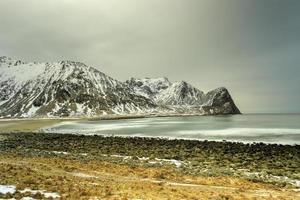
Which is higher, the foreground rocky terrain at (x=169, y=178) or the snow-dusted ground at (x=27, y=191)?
the snow-dusted ground at (x=27, y=191)

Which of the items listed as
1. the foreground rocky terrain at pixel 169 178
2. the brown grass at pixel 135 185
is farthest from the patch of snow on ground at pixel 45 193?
the brown grass at pixel 135 185

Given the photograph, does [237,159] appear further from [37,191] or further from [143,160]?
[37,191]

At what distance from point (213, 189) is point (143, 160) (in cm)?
1565

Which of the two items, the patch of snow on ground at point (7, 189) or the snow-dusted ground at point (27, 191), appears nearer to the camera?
the snow-dusted ground at point (27, 191)

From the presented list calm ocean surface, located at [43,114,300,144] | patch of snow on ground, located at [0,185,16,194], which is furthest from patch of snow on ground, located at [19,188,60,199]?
calm ocean surface, located at [43,114,300,144]

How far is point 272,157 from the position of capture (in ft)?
128

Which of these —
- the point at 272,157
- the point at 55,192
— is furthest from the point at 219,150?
the point at 55,192

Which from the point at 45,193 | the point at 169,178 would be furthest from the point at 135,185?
the point at 45,193

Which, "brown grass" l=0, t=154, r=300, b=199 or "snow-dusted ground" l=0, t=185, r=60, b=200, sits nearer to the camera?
"snow-dusted ground" l=0, t=185, r=60, b=200

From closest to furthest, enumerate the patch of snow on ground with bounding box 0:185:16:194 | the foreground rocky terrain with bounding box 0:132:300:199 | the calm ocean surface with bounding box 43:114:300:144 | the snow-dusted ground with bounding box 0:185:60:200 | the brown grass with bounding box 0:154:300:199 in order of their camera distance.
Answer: the snow-dusted ground with bounding box 0:185:60:200, the patch of snow on ground with bounding box 0:185:16:194, the brown grass with bounding box 0:154:300:199, the foreground rocky terrain with bounding box 0:132:300:199, the calm ocean surface with bounding box 43:114:300:144

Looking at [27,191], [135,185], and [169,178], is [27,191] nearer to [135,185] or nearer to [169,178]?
[135,185]

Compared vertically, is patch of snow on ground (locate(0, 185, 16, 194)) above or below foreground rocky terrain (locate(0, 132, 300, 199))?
above

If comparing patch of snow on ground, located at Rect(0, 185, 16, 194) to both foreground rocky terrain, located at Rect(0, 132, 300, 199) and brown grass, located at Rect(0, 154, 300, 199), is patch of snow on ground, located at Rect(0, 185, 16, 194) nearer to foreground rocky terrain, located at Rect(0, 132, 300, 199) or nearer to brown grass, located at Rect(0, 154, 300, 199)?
foreground rocky terrain, located at Rect(0, 132, 300, 199)

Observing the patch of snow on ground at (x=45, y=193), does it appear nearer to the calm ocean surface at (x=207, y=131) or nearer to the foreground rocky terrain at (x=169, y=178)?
the foreground rocky terrain at (x=169, y=178)
